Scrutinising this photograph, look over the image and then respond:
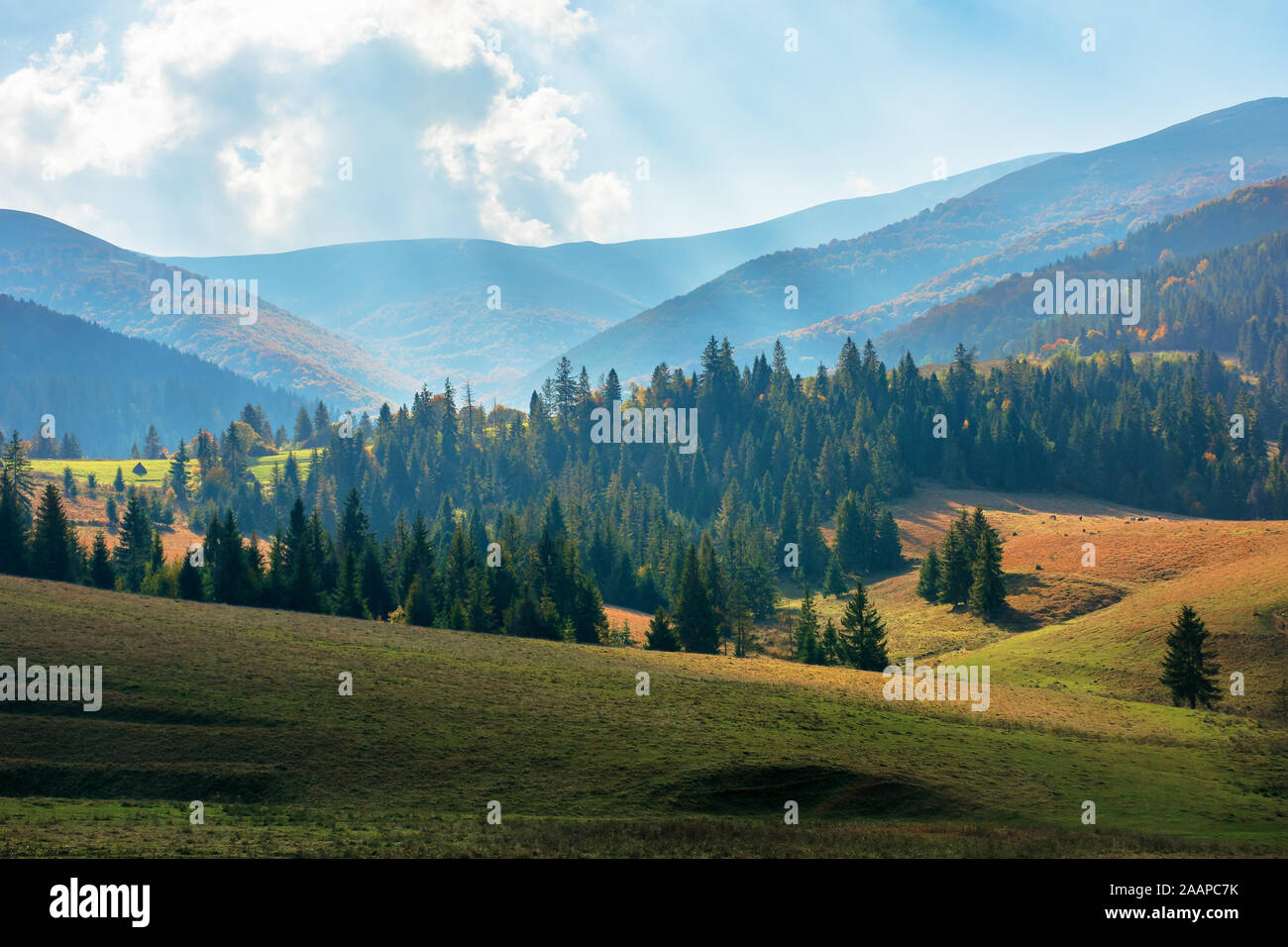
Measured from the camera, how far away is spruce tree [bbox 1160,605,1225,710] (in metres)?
67.3

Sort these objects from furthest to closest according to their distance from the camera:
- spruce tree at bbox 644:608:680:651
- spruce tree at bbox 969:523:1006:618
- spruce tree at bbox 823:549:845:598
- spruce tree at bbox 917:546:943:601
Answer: spruce tree at bbox 823:549:845:598 < spruce tree at bbox 917:546:943:601 < spruce tree at bbox 969:523:1006:618 < spruce tree at bbox 644:608:680:651

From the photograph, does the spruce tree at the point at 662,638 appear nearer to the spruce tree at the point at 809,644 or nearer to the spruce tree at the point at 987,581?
the spruce tree at the point at 809,644

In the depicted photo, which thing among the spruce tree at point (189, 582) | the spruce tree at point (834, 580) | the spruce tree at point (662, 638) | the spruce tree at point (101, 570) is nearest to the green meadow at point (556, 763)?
the spruce tree at point (662, 638)

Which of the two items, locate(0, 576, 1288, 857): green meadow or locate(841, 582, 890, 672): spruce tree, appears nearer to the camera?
locate(0, 576, 1288, 857): green meadow

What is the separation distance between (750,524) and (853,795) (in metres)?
120

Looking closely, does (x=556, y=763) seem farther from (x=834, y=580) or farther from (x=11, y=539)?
(x=834, y=580)

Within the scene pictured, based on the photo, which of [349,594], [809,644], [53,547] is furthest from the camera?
[349,594]

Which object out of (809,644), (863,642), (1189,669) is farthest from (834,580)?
(1189,669)

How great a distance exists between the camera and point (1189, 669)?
67688 mm

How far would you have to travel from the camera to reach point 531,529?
531ft

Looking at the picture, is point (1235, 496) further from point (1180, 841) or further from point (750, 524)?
point (1180, 841)

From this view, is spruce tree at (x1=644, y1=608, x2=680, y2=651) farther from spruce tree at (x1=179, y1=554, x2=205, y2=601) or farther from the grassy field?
spruce tree at (x1=179, y1=554, x2=205, y2=601)

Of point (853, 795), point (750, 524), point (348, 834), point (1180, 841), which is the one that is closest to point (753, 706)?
point (853, 795)

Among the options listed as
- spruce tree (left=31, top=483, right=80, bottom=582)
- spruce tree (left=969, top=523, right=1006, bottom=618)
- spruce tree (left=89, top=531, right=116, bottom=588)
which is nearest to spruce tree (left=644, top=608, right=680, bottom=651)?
spruce tree (left=969, top=523, right=1006, bottom=618)
